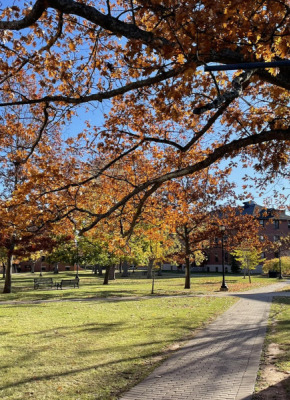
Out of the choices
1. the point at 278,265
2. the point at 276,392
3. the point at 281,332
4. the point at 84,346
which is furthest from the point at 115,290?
the point at 278,265

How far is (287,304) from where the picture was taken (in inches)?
615

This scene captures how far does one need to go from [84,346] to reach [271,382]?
14.2 ft

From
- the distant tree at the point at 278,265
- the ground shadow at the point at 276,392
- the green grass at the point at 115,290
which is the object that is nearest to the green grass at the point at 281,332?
the ground shadow at the point at 276,392

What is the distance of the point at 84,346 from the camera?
8133 mm

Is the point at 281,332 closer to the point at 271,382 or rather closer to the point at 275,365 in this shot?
the point at 275,365

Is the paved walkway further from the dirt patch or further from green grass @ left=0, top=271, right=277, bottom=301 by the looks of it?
green grass @ left=0, top=271, right=277, bottom=301

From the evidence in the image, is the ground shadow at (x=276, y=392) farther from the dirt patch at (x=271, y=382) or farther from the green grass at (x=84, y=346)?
the green grass at (x=84, y=346)

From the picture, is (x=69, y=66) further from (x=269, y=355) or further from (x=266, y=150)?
(x=269, y=355)

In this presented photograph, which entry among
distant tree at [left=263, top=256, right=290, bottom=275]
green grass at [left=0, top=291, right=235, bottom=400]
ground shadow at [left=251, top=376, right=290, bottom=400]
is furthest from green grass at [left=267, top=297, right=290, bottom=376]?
distant tree at [left=263, top=256, right=290, bottom=275]

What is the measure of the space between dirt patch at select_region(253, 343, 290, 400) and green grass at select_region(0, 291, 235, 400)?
6.54 ft

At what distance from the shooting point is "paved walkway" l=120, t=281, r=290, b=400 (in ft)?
16.9

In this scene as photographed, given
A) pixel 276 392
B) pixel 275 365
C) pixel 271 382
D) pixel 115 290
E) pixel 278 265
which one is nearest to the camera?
pixel 276 392

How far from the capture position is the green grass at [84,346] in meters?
5.62

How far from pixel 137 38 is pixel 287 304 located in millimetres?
14319
